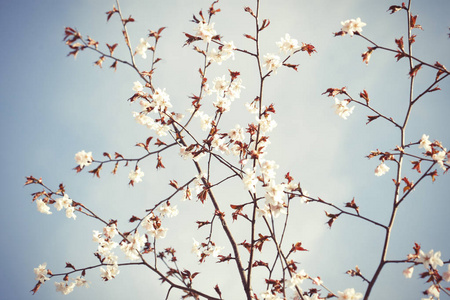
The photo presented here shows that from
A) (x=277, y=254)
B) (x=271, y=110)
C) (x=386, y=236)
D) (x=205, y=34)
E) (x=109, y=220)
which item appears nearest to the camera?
(x=386, y=236)

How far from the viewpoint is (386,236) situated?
2.27 m

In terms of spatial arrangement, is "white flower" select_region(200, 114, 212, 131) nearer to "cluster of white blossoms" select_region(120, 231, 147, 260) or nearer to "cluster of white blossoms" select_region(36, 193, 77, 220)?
"cluster of white blossoms" select_region(120, 231, 147, 260)

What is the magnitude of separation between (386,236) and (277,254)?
3.05 ft

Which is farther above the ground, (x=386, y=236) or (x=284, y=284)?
(x=386, y=236)

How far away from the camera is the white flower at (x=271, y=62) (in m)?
2.76

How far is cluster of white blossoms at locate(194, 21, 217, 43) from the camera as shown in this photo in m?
2.58

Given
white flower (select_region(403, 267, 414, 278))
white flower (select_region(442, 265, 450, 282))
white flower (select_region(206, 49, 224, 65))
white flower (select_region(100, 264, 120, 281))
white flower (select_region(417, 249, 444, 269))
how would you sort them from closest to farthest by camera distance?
white flower (select_region(417, 249, 444, 269)) → white flower (select_region(442, 265, 450, 282)) → white flower (select_region(403, 267, 414, 278)) → white flower (select_region(206, 49, 224, 65)) → white flower (select_region(100, 264, 120, 281))

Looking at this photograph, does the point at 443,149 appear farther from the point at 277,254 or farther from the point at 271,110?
the point at 277,254

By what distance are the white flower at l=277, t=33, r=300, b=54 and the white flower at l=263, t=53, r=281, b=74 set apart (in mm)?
147

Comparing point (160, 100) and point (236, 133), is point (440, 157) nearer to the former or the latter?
point (236, 133)

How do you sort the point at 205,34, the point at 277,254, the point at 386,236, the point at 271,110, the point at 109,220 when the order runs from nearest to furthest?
the point at 386,236
the point at 277,254
the point at 205,34
the point at 271,110
the point at 109,220

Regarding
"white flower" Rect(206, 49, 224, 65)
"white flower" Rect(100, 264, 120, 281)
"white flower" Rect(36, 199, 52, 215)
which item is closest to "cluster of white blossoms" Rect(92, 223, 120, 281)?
"white flower" Rect(100, 264, 120, 281)

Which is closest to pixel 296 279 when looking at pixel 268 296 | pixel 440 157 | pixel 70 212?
pixel 268 296

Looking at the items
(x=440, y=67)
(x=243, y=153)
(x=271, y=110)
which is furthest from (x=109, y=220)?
(x=440, y=67)
